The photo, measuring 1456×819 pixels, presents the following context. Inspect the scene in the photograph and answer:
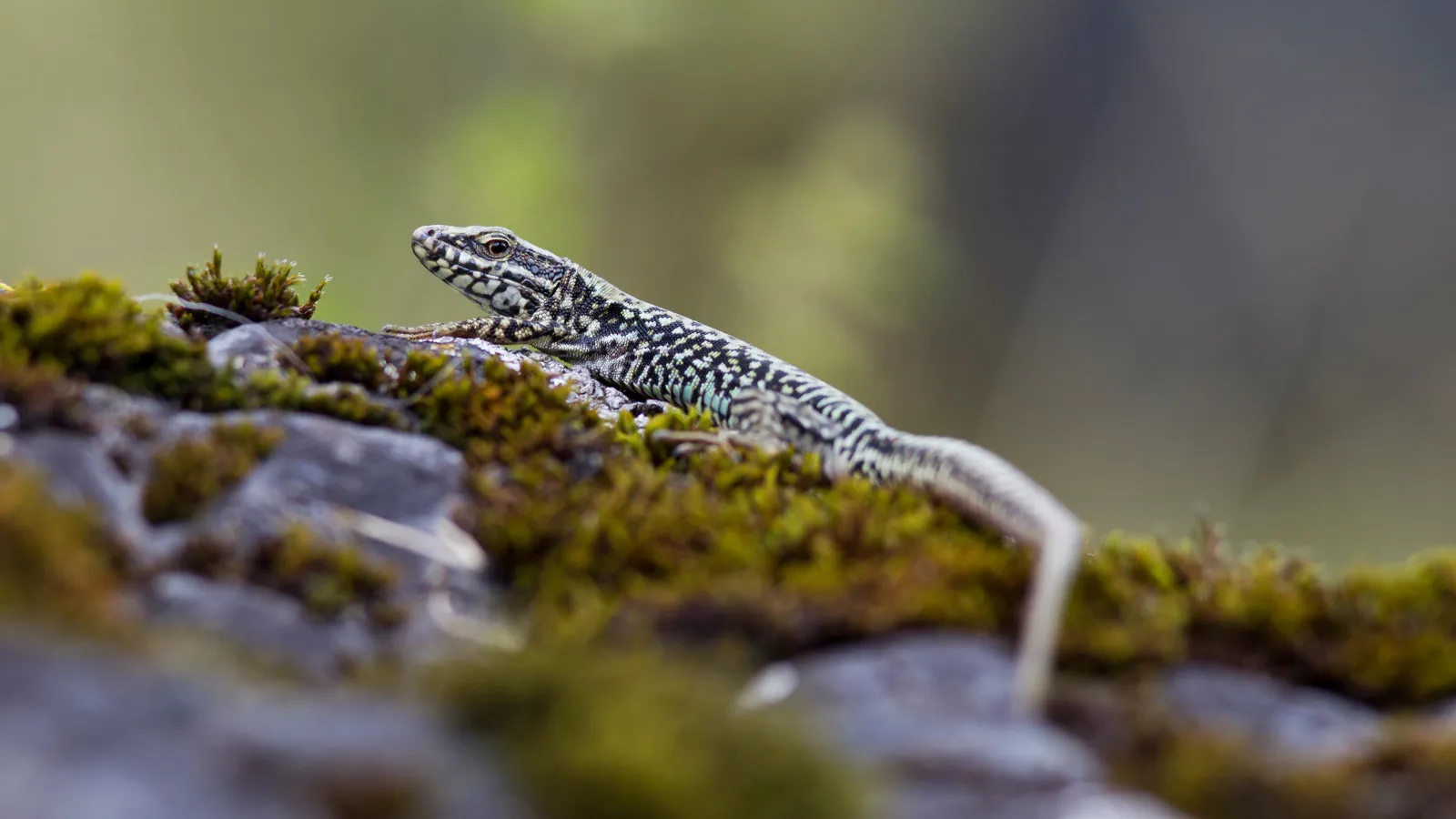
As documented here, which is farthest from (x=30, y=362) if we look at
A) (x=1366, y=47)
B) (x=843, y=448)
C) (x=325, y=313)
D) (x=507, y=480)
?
(x=1366, y=47)

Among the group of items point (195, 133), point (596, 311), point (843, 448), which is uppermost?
point (195, 133)

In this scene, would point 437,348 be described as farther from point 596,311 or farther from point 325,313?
point 325,313

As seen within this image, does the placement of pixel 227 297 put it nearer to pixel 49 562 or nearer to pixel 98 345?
pixel 98 345

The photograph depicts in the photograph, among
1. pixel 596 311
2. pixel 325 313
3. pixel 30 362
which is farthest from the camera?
pixel 325 313

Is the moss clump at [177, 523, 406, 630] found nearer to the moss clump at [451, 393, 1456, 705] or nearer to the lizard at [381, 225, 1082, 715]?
the moss clump at [451, 393, 1456, 705]

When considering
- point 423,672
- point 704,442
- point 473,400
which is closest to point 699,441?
point 704,442

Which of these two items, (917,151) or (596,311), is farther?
(917,151)

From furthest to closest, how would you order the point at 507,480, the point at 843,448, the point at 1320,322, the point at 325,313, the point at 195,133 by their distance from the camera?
the point at 195,133
the point at 1320,322
the point at 325,313
the point at 843,448
the point at 507,480

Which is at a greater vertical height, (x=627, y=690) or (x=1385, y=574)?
(x=1385, y=574)
